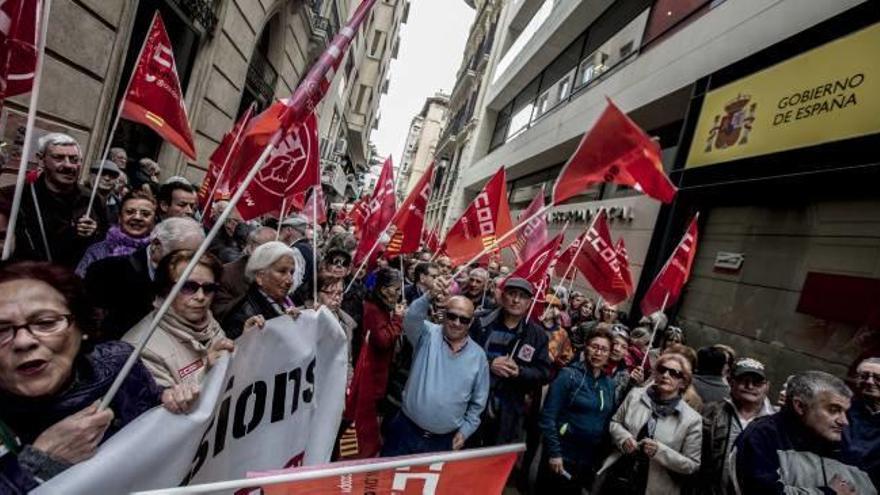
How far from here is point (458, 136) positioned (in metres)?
33.9

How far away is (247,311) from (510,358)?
187 centimetres

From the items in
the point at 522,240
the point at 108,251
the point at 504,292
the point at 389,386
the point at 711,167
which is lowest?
the point at 389,386

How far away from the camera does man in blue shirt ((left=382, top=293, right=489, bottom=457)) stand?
313 cm

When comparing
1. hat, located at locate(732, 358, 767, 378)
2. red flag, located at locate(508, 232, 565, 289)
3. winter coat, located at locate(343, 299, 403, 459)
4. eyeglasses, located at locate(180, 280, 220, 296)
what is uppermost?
red flag, located at locate(508, 232, 565, 289)

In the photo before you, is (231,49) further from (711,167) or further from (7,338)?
(7,338)

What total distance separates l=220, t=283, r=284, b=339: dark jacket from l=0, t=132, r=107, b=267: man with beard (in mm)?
1374

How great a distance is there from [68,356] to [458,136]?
110 feet

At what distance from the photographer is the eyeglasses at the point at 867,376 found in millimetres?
2809

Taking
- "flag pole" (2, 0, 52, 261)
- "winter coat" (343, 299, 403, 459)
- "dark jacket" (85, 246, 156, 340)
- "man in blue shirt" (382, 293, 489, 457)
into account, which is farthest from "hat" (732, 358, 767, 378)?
"flag pole" (2, 0, 52, 261)

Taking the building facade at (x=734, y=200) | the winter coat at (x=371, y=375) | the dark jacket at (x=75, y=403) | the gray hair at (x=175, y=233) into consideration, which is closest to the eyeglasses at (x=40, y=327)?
the dark jacket at (x=75, y=403)

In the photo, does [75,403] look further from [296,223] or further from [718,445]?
[296,223]

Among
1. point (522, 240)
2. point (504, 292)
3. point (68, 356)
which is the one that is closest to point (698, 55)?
point (522, 240)

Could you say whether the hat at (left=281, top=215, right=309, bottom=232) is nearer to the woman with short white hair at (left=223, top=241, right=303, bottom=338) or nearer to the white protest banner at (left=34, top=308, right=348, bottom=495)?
the woman with short white hair at (left=223, top=241, right=303, bottom=338)

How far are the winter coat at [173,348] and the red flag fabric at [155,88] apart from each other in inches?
99.1
